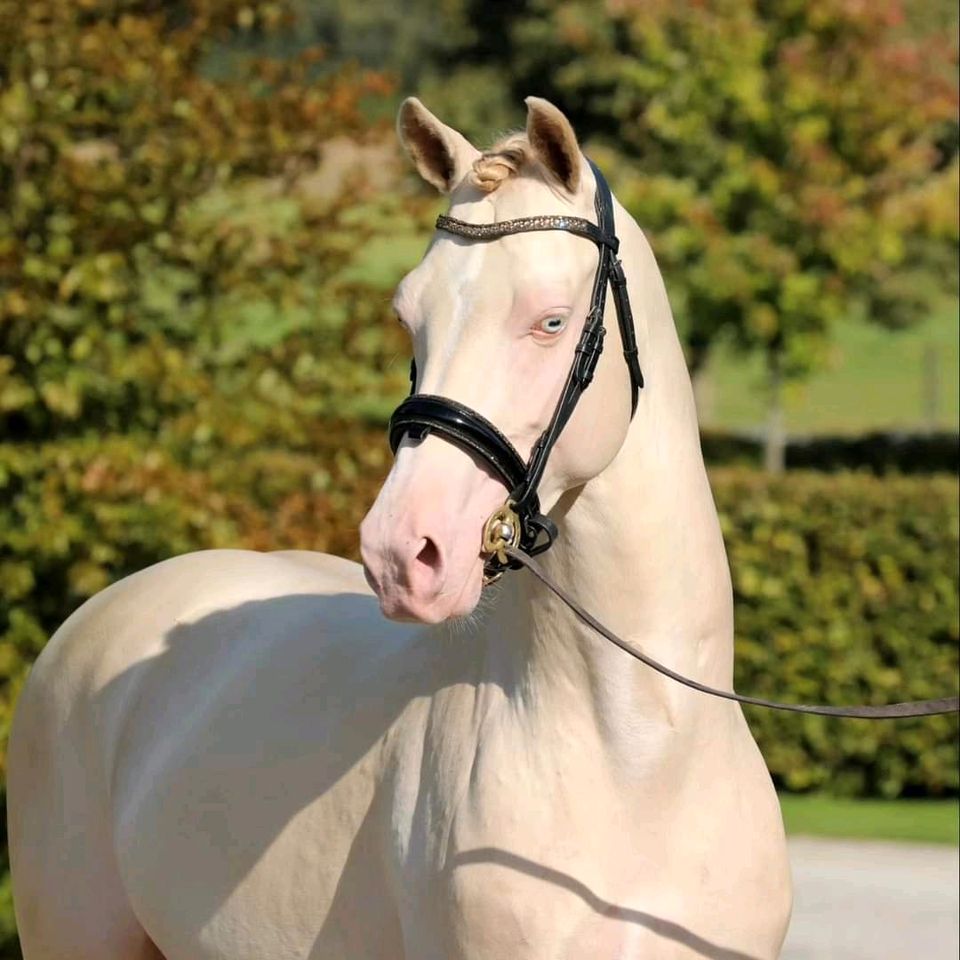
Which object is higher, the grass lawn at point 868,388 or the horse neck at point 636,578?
the horse neck at point 636,578

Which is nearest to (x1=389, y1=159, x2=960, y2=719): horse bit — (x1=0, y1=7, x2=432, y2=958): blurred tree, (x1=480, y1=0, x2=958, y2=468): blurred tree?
(x1=0, y1=7, x2=432, y2=958): blurred tree

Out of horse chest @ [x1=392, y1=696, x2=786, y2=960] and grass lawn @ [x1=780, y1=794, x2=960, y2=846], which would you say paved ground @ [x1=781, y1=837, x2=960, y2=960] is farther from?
horse chest @ [x1=392, y1=696, x2=786, y2=960]

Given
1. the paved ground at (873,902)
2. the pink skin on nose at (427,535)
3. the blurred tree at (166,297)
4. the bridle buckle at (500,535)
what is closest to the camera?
the pink skin on nose at (427,535)

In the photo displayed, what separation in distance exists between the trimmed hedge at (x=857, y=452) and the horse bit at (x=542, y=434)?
601 inches

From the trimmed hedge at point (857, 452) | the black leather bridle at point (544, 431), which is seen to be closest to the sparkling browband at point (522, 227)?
the black leather bridle at point (544, 431)

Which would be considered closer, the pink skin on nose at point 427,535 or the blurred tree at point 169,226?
the pink skin on nose at point 427,535

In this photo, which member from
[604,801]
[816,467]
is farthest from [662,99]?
[604,801]

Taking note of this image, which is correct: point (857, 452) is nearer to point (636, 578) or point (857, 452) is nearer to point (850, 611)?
point (850, 611)

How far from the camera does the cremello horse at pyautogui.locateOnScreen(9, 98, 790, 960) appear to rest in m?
2.58

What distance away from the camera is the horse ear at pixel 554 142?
256 cm

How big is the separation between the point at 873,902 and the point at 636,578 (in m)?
5.44

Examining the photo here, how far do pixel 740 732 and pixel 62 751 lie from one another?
1.79 m

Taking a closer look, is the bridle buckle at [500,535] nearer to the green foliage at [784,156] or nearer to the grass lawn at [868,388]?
the green foliage at [784,156]

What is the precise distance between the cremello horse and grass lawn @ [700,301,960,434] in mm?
20294
